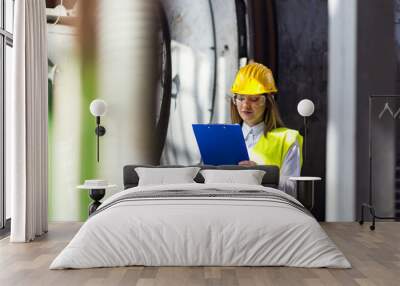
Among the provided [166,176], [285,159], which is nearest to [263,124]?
[285,159]

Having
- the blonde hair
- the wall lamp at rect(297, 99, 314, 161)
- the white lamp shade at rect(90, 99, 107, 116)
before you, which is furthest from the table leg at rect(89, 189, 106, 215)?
the wall lamp at rect(297, 99, 314, 161)

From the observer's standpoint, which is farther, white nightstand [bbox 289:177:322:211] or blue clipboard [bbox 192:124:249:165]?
blue clipboard [bbox 192:124:249:165]

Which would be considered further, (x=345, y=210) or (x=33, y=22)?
(x=345, y=210)

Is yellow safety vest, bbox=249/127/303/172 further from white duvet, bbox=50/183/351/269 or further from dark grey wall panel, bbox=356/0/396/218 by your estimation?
white duvet, bbox=50/183/351/269

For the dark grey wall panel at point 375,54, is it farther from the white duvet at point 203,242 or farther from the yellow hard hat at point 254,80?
the white duvet at point 203,242

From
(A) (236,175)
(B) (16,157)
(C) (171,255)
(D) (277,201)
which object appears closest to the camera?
(C) (171,255)

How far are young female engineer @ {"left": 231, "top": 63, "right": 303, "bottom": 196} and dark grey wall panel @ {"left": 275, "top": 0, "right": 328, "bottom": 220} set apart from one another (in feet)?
0.42

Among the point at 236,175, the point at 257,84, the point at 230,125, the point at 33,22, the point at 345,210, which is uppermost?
the point at 33,22

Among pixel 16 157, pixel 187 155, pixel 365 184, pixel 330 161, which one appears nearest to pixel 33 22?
pixel 16 157

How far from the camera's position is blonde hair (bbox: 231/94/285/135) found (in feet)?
23.6

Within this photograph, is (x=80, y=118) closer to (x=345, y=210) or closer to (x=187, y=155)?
(x=187, y=155)

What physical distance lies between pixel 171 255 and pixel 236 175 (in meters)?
2.13

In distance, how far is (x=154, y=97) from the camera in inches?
286

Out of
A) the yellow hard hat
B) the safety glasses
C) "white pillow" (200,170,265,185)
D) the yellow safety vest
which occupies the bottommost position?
"white pillow" (200,170,265,185)
